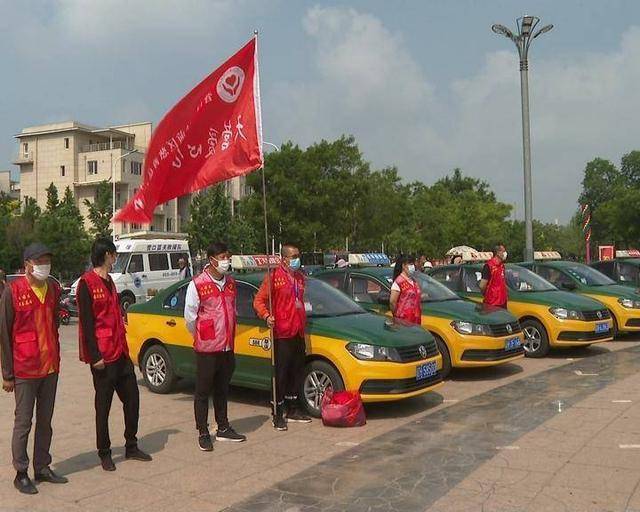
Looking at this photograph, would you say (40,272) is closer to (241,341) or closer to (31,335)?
(31,335)

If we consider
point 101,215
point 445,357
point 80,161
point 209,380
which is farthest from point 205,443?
point 80,161

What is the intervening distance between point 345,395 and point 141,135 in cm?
6745

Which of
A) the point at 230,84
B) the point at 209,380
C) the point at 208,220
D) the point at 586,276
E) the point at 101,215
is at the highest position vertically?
the point at 101,215

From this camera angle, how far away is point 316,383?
746cm

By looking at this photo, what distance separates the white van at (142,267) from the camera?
21172mm

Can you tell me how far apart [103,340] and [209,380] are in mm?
1108

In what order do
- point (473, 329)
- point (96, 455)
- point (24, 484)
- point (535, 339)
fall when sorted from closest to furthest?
point (24, 484) < point (96, 455) < point (473, 329) < point (535, 339)

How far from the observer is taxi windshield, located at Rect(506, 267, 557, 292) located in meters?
12.2

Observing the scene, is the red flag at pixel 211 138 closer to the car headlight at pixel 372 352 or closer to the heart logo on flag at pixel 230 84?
the heart logo on flag at pixel 230 84

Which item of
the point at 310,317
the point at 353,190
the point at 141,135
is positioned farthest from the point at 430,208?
the point at 310,317

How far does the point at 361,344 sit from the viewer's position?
7223 millimetres

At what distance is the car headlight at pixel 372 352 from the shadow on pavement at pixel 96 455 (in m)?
1.99

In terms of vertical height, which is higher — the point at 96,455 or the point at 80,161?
the point at 80,161

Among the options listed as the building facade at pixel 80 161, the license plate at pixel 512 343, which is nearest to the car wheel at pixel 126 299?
the license plate at pixel 512 343
